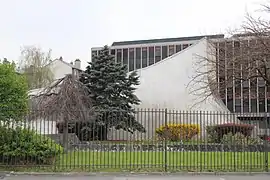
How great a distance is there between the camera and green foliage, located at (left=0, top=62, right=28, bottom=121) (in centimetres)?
1330

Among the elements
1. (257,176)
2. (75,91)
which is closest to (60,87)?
(75,91)

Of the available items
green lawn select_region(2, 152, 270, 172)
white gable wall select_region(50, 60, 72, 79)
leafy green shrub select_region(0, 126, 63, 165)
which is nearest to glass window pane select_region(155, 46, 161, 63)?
white gable wall select_region(50, 60, 72, 79)

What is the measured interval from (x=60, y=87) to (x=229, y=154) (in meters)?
9.40

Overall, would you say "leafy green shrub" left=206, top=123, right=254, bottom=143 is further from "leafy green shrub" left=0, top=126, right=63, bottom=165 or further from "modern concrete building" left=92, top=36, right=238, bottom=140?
"modern concrete building" left=92, top=36, right=238, bottom=140

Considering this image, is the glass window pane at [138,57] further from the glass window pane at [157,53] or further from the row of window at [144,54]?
the glass window pane at [157,53]

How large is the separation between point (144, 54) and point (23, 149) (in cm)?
4888

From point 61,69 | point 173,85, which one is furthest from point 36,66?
point 173,85

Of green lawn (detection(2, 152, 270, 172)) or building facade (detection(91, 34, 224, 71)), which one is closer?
green lawn (detection(2, 152, 270, 172))

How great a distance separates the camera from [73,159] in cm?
1371

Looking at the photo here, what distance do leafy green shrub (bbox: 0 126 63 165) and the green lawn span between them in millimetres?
325

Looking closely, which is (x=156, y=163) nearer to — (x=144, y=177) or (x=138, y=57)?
(x=144, y=177)

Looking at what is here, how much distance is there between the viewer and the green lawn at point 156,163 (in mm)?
13156

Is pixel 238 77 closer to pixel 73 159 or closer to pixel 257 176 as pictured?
pixel 257 176

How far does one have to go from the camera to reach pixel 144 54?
200 ft
